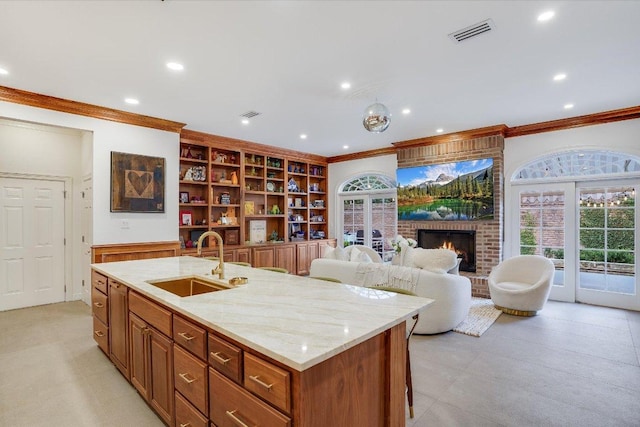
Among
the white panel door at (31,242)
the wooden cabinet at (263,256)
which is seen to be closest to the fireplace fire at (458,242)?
the wooden cabinet at (263,256)

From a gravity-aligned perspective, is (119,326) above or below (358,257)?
below

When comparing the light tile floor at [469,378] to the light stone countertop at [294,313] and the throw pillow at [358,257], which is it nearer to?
the light stone countertop at [294,313]

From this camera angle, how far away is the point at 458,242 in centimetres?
599

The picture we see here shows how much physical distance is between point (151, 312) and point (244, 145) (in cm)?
487

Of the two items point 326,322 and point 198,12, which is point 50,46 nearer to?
A: point 198,12

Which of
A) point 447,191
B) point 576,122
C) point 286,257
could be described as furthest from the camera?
point 286,257

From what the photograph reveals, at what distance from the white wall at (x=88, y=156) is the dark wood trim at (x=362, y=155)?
3.91m

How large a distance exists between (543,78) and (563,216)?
2.70 meters

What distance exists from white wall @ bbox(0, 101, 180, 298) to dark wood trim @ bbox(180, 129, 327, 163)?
48 centimetres

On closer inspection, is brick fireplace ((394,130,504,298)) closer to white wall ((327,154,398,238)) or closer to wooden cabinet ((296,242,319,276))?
white wall ((327,154,398,238))

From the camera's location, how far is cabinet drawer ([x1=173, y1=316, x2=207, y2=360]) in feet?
5.55

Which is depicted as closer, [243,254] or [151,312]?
[151,312]

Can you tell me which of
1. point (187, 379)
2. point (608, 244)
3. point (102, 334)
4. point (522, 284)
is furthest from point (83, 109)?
point (608, 244)

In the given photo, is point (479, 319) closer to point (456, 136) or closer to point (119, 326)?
point (456, 136)
